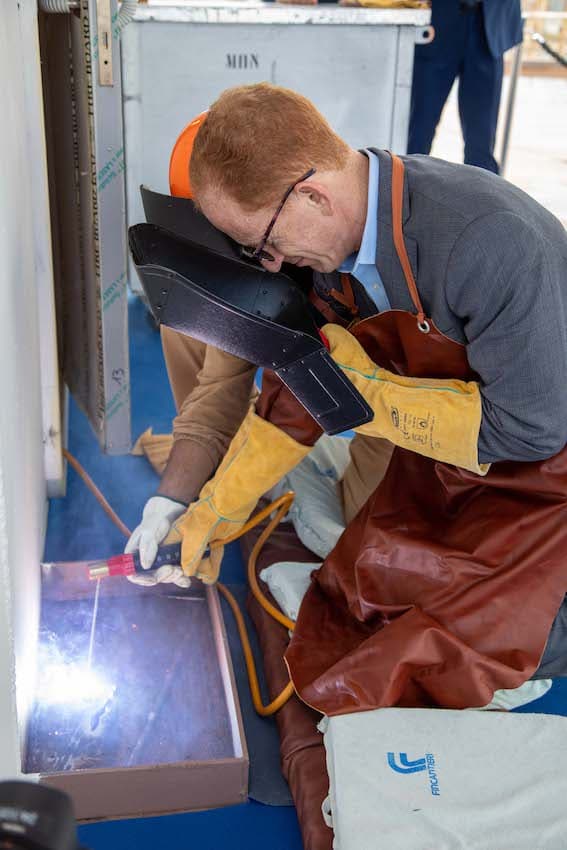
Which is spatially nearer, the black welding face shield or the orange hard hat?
the black welding face shield

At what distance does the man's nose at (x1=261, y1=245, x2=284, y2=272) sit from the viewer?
161 cm

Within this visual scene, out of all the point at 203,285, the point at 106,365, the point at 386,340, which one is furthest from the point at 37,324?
the point at 386,340

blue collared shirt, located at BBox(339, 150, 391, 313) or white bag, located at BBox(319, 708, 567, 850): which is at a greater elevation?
blue collared shirt, located at BBox(339, 150, 391, 313)

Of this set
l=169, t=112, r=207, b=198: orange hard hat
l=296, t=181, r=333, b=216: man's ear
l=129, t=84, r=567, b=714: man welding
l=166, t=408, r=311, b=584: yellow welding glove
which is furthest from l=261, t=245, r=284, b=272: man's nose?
l=169, t=112, r=207, b=198: orange hard hat

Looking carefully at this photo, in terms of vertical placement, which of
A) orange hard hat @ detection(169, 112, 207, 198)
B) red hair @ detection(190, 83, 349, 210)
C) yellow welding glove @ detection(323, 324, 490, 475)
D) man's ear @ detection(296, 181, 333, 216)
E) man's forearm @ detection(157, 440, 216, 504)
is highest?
red hair @ detection(190, 83, 349, 210)

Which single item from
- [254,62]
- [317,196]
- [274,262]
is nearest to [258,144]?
[317,196]

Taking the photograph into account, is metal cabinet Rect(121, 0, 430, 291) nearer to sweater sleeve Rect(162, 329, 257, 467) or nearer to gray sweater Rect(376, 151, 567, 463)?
sweater sleeve Rect(162, 329, 257, 467)

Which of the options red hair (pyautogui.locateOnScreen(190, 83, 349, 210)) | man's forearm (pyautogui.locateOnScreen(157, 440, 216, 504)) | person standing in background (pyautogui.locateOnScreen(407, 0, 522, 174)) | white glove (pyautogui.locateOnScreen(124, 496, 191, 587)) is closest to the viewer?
red hair (pyautogui.locateOnScreen(190, 83, 349, 210))

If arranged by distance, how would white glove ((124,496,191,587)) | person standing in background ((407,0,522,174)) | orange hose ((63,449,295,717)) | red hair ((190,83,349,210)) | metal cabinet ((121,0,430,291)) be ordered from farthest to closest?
1. person standing in background ((407,0,522,174))
2. metal cabinet ((121,0,430,291))
3. white glove ((124,496,191,587))
4. orange hose ((63,449,295,717))
5. red hair ((190,83,349,210))

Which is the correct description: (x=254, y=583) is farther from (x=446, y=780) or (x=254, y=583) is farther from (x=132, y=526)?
(x=446, y=780)

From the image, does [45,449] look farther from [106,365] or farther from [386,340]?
[386,340]

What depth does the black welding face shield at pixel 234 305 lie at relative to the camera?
1615 millimetres

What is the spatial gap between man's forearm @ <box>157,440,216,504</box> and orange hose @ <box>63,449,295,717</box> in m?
0.14

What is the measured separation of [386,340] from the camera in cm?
179
